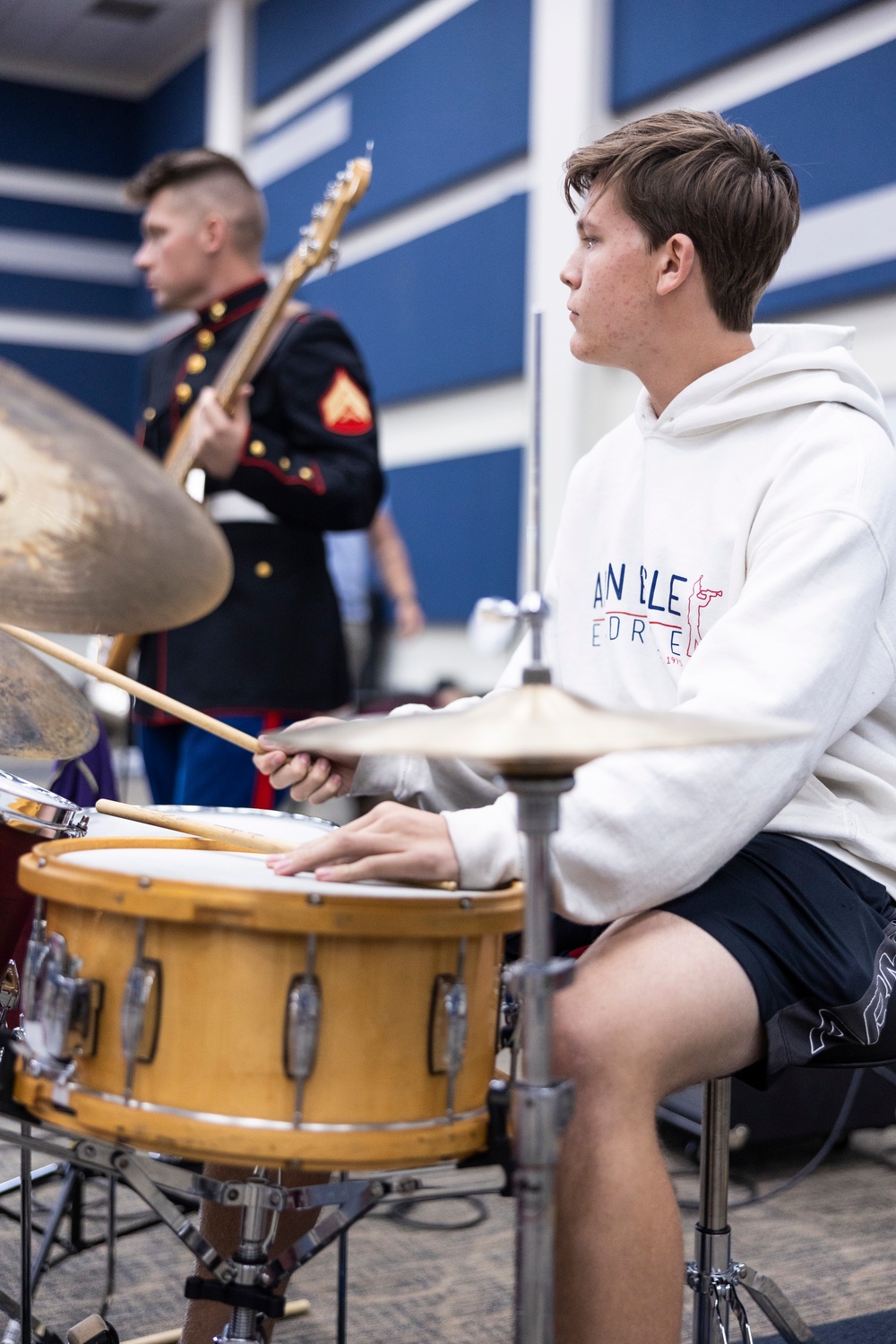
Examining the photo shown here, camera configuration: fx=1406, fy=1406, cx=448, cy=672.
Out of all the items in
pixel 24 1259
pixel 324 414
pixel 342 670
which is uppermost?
pixel 324 414

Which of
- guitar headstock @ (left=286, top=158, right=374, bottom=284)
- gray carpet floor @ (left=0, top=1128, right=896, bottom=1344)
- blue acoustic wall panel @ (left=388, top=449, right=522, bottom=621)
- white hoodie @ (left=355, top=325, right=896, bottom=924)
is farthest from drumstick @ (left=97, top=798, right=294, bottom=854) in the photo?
blue acoustic wall panel @ (left=388, top=449, right=522, bottom=621)

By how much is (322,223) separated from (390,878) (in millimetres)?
1642

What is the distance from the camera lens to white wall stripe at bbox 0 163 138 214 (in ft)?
21.8

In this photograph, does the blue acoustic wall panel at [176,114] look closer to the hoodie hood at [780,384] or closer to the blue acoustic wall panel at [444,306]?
the blue acoustic wall panel at [444,306]

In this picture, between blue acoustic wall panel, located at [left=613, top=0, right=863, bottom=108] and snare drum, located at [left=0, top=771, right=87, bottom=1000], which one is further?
blue acoustic wall panel, located at [left=613, top=0, right=863, bottom=108]

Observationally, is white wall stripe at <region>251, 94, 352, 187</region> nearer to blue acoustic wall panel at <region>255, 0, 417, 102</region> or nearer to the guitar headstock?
blue acoustic wall panel at <region>255, 0, 417, 102</region>

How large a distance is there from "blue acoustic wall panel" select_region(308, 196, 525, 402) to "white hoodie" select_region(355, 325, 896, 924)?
2.63m

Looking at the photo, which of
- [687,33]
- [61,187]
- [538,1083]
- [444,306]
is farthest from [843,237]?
[61,187]

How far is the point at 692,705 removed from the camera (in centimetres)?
111

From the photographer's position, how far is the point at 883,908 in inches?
49.8

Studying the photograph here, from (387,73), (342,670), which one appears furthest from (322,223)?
(387,73)

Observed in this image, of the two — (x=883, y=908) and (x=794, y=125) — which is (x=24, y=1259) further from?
(x=794, y=125)

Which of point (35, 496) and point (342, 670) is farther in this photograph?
point (342, 670)

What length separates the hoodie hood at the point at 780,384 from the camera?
51.2 inches
